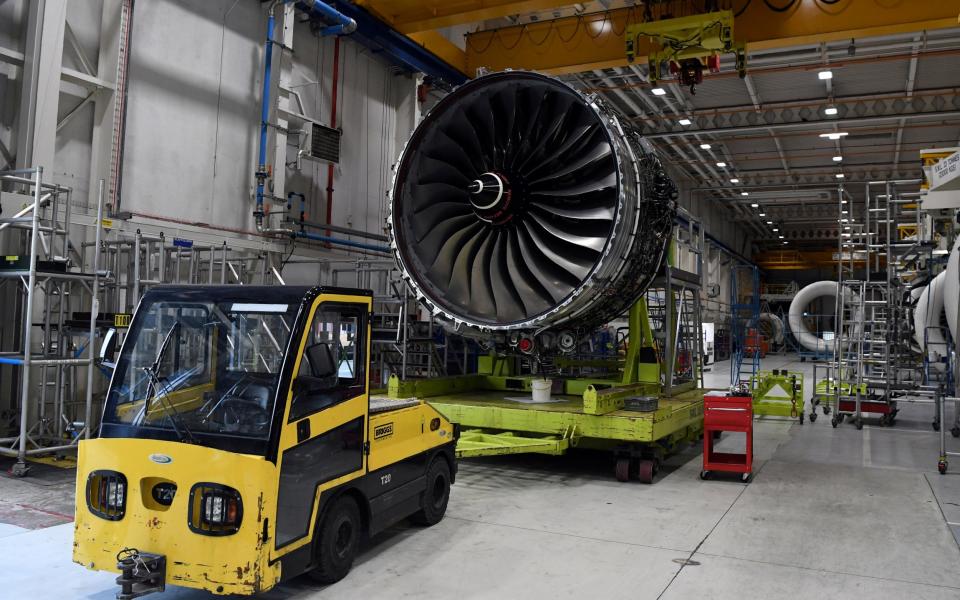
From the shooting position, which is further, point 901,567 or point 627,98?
point 627,98

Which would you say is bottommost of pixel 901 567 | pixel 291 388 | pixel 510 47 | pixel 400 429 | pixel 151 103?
pixel 901 567

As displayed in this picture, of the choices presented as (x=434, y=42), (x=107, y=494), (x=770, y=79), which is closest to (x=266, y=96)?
(x=434, y=42)

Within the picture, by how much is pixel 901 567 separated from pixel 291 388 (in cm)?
342

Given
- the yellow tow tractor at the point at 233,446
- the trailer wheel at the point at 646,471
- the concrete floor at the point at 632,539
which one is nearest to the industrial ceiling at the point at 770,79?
the concrete floor at the point at 632,539

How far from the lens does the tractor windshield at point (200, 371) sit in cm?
316

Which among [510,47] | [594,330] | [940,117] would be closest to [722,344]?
[940,117]

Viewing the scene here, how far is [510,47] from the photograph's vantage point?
11.0 meters

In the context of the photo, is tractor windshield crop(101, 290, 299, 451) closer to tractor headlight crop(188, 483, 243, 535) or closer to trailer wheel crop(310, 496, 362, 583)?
tractor headlight crop(188, 483, 243, 535)

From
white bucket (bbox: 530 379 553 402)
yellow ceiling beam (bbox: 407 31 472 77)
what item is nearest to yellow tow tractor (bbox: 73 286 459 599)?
white bucket (bbox: 530 379 553 402)

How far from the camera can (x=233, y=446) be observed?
3.04m

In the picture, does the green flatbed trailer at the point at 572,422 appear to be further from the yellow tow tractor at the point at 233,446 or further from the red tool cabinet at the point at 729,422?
the yellow tow tractor at the point at 233,446

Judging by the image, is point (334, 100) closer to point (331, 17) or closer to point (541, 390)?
point (331, 17)

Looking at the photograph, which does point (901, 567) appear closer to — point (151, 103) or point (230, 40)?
point (151, 103)

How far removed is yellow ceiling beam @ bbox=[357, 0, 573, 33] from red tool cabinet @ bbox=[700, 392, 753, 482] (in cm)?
539
